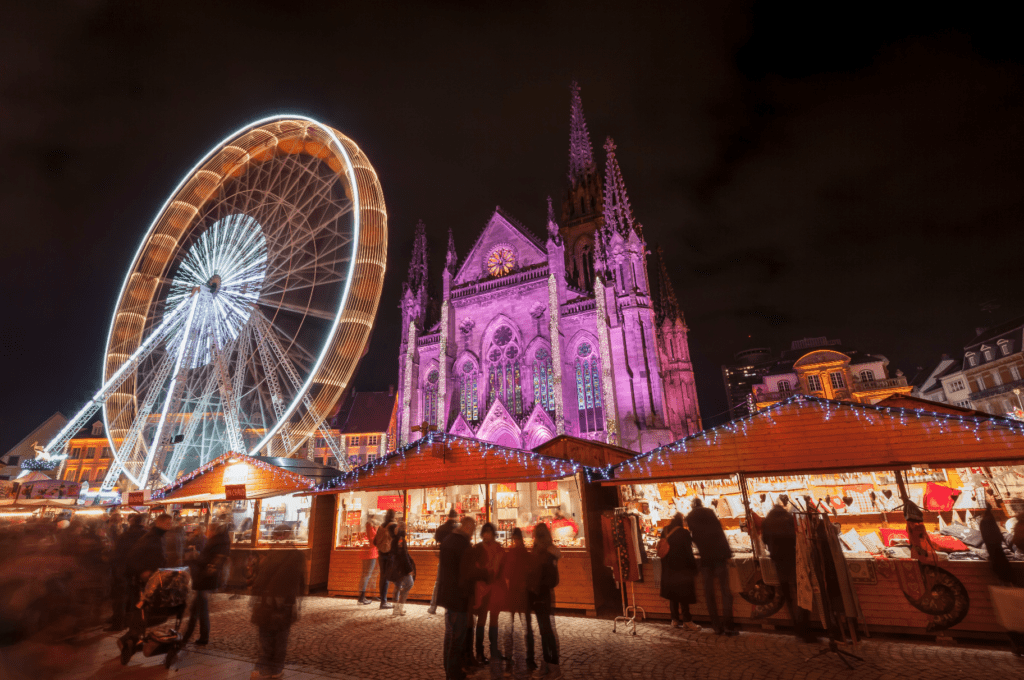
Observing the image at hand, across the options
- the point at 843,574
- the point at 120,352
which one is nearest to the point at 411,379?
the point at 120,352

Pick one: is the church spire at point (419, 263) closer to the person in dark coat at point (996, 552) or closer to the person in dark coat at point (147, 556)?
the person in dark coat at point (147, 556)

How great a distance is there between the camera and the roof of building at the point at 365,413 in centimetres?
4944

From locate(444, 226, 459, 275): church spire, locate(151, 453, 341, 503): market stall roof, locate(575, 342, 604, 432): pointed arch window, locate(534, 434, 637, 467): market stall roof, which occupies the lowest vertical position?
locate(151, 453, 341, 503): market stall roof

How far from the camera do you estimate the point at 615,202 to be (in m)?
34.7

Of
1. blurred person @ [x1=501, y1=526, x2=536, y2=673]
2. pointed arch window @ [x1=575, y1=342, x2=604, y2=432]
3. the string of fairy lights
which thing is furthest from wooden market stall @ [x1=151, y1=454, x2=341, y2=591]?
pointed arch window @ [x1=575, y1=342, x2=604, y2=432]

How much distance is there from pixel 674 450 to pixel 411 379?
992 inches

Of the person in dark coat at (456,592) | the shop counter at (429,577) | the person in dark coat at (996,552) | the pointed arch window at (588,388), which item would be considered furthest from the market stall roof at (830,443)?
the pointed arch window at (588,388)

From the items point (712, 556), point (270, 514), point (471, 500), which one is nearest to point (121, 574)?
point (270, 514)

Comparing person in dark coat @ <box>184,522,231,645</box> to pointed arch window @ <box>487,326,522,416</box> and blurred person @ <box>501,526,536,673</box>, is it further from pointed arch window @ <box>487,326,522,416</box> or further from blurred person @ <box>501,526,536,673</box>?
pointed arch window @ <box>487,326,522,416</box>

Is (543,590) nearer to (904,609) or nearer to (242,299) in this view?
(904,609)

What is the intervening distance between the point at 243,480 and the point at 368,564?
220 inches

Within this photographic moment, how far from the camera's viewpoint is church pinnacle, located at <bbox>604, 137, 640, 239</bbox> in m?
33.4

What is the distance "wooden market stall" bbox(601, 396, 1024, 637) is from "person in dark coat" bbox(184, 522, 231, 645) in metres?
6.79

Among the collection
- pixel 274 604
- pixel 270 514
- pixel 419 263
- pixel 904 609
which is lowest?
pixel 904 609
